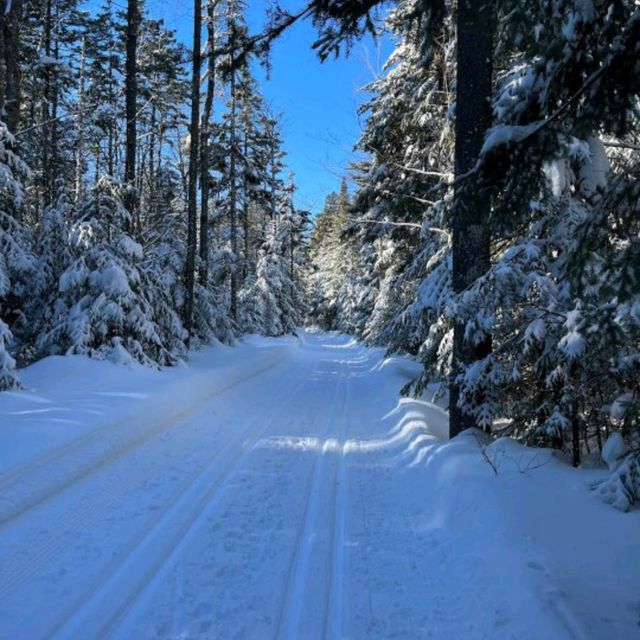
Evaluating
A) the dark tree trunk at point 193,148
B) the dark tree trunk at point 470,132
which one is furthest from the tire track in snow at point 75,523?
the dark tree trunk at point 193,148

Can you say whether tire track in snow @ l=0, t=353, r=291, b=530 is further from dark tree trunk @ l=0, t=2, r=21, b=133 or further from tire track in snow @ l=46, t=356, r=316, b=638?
dark tree trunk @ l=0, t=2, r=21, b=133

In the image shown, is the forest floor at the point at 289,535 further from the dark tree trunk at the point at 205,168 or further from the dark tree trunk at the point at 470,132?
the dark tree trunk at the point at 205,168

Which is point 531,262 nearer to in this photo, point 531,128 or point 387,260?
point 531,128

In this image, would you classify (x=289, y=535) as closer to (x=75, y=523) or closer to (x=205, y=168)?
(x=75, y=523)

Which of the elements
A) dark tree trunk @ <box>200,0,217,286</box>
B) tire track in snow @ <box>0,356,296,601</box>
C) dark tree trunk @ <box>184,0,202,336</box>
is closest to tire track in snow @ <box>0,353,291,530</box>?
tire track in snow @ <box>0,356,296,601</box>

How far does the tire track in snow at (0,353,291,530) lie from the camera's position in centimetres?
467

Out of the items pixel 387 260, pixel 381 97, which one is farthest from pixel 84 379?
pixel 387 260

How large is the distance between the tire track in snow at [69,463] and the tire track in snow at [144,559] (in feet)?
3.82

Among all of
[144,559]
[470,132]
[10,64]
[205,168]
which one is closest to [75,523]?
[144,559]

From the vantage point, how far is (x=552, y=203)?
20.2ft

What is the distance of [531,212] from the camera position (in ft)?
17.6

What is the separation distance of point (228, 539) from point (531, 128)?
12.6 feet

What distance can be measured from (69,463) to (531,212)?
18.3ft

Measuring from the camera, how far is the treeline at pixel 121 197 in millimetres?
10766
